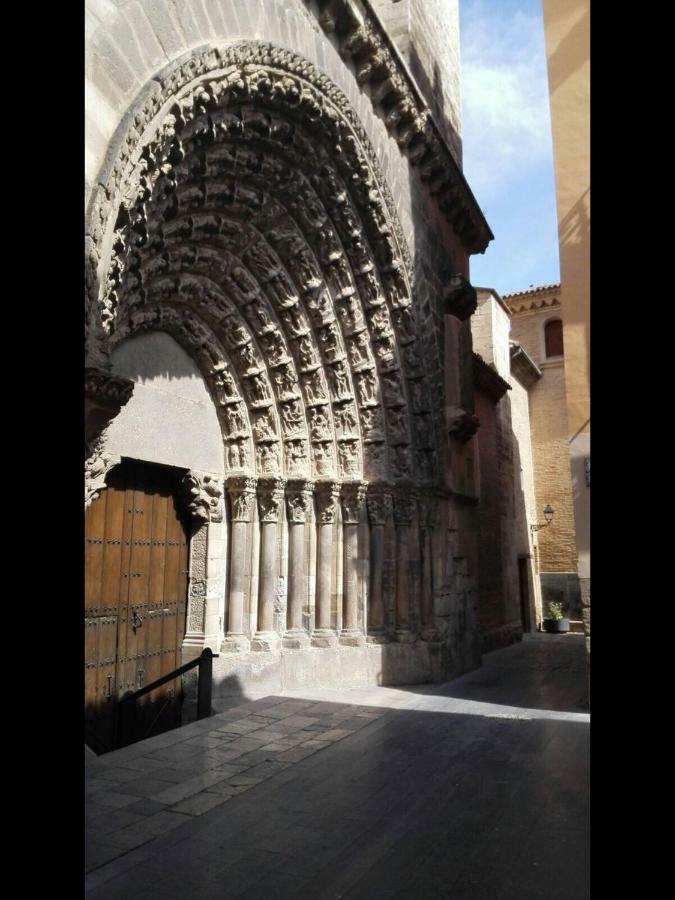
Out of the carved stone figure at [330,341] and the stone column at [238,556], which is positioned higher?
the carved stone figure at [330,341]

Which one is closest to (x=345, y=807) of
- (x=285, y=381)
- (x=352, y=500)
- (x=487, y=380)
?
(x=352, y=500)

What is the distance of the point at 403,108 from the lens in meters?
8.26

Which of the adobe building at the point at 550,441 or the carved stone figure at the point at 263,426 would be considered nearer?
the carved stone figure at the point at 263,426

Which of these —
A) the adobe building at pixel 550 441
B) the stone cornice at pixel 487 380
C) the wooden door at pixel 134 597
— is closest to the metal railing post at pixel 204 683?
the wooden door at pixel 134 597

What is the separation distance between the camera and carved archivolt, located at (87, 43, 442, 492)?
538cm

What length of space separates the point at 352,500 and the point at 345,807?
4.52 meters

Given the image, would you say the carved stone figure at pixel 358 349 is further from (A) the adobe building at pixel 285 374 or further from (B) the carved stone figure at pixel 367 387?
(B) the carved stone figure at pixel 367 387

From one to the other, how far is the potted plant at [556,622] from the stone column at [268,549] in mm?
11296

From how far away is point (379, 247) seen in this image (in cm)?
825

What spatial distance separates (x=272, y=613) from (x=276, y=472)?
1.51m

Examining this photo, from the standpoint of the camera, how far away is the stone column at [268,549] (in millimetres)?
7535
